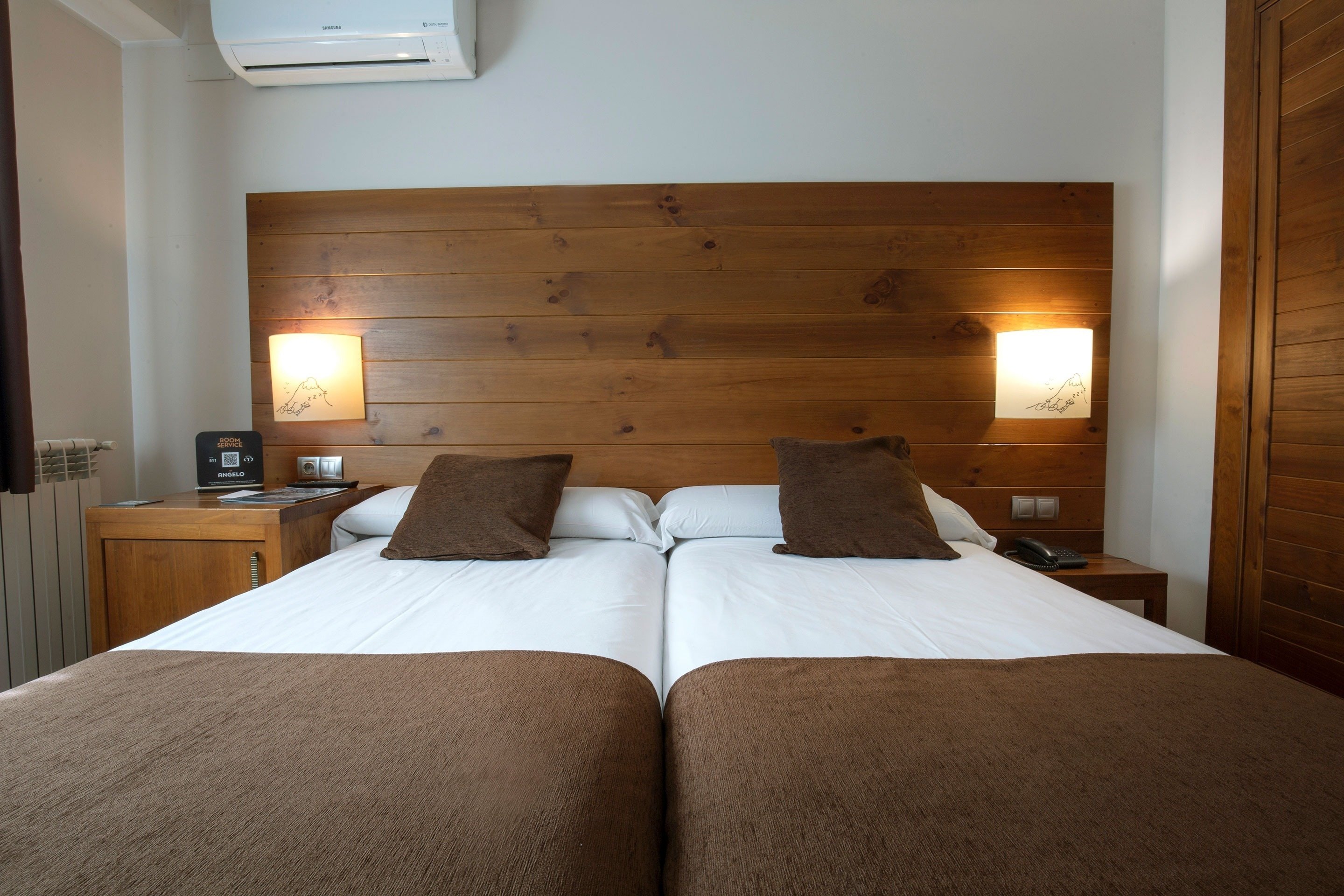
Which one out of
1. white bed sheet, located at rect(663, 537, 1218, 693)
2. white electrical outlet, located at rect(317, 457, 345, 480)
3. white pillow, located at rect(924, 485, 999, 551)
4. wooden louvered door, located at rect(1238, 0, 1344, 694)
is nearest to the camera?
white bed sheet, located at rect(663, 537, 1218, 693)

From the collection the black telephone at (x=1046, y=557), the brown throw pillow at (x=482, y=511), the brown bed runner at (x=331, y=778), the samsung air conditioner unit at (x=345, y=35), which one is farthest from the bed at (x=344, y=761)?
the samsung air conditioner unit at (x=345, y=35)

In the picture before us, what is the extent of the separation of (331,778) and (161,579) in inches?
62.2

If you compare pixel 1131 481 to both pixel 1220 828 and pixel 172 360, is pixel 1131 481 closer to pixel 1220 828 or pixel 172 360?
pixel 1220 828

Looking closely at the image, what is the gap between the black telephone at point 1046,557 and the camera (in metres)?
1.93

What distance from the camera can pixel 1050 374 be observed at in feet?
6.69

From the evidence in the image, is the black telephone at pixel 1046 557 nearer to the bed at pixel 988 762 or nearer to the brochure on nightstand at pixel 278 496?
the bed at pixel 988 762

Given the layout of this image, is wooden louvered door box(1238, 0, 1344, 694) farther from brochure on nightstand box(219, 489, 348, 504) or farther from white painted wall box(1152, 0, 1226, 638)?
brochure on nightstand box(219, 489, 348, 504)

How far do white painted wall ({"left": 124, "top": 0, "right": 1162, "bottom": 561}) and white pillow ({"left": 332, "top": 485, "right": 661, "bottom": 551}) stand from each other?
1124 millimetres

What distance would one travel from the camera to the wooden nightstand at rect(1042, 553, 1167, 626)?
73.9 inches

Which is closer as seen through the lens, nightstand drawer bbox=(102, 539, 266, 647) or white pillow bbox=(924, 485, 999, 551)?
nightstand drawer bbox=(102, 539, 266, 647)

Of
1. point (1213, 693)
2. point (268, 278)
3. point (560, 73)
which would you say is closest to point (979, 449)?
point (1213, 693)

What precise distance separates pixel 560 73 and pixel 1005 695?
230 centimetres

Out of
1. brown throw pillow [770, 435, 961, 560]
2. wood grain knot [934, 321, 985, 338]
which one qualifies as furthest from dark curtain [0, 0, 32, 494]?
wood grain knot [934, 321, 985, 338]

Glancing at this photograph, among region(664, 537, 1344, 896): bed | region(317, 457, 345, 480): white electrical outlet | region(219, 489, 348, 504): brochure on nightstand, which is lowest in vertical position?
region(664, 537, 1344, 896): bed
